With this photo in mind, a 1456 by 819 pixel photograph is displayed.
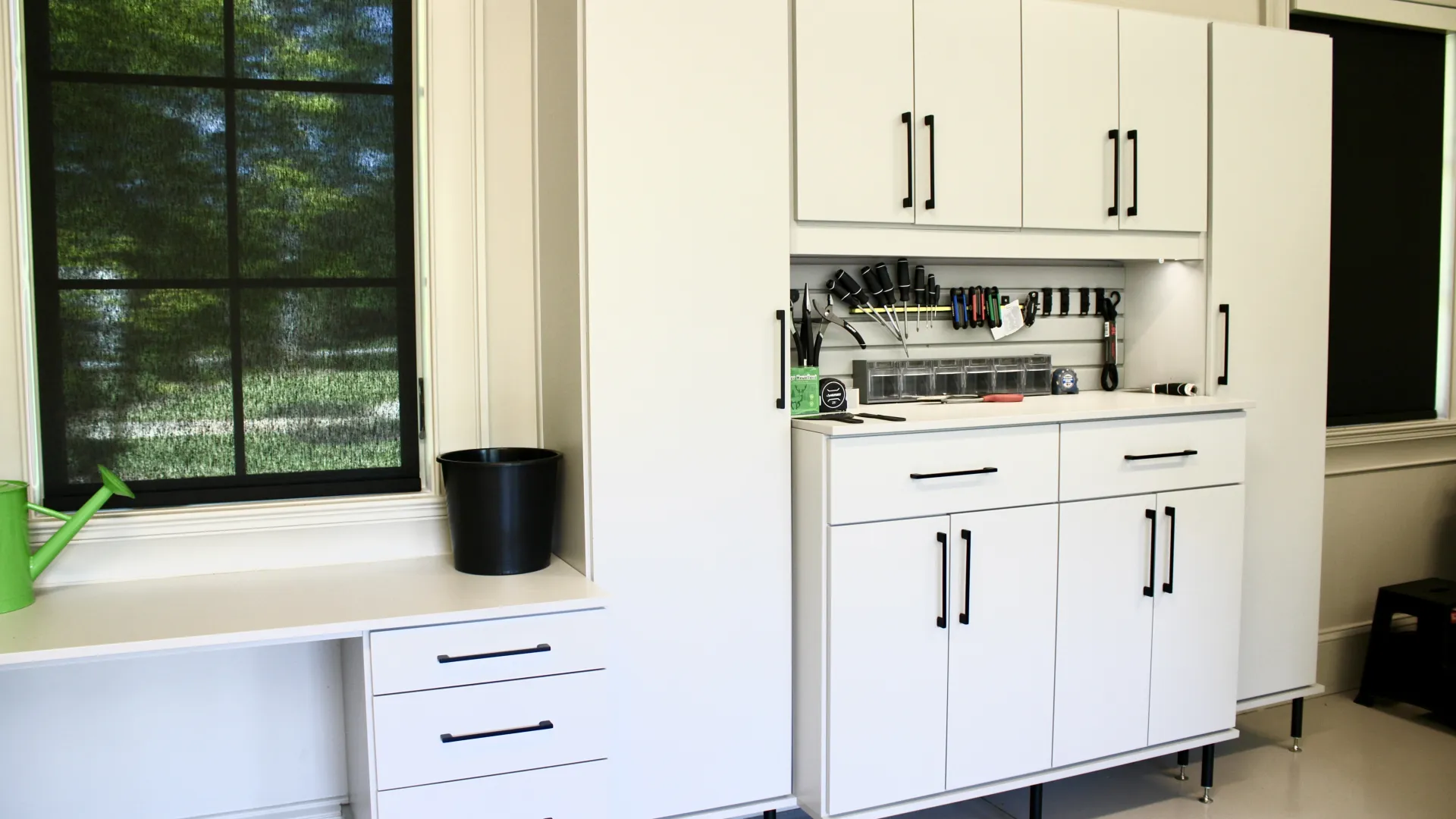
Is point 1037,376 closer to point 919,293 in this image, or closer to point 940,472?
point 919,293

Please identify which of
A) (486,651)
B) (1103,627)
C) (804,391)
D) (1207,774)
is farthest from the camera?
(1207,774)

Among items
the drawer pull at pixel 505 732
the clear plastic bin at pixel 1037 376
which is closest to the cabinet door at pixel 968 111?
the clear plastic bin at pixel 1037 376

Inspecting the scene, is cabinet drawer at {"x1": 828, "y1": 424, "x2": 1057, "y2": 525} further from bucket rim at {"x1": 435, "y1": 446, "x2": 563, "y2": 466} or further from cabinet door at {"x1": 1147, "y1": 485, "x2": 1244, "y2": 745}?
bucket rim at {"x1": 435, "y1": 446, "x2": 563, "y2": 466}

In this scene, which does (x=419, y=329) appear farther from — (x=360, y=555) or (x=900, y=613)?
(x=900, y=613)

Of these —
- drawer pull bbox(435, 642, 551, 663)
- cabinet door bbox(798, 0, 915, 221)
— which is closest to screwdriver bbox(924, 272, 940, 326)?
cabinet door bbox(798, 0, 915, 221)

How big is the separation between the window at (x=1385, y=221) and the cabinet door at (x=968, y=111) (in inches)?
68.1

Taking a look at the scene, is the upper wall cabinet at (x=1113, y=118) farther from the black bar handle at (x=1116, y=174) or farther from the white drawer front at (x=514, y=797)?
the white drawer front at (x=514, y=797)

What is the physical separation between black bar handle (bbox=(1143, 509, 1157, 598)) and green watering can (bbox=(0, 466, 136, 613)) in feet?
8.66

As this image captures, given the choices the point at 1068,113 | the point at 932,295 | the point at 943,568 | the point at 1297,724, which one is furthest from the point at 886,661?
the point at 1297,724

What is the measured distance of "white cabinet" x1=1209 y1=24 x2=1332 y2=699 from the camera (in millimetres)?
3227

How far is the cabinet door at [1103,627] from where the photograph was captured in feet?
9.21

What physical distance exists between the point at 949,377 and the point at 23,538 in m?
2.48

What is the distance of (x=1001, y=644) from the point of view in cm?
271

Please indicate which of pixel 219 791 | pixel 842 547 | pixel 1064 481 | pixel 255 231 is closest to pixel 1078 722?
pixel 1064 481
